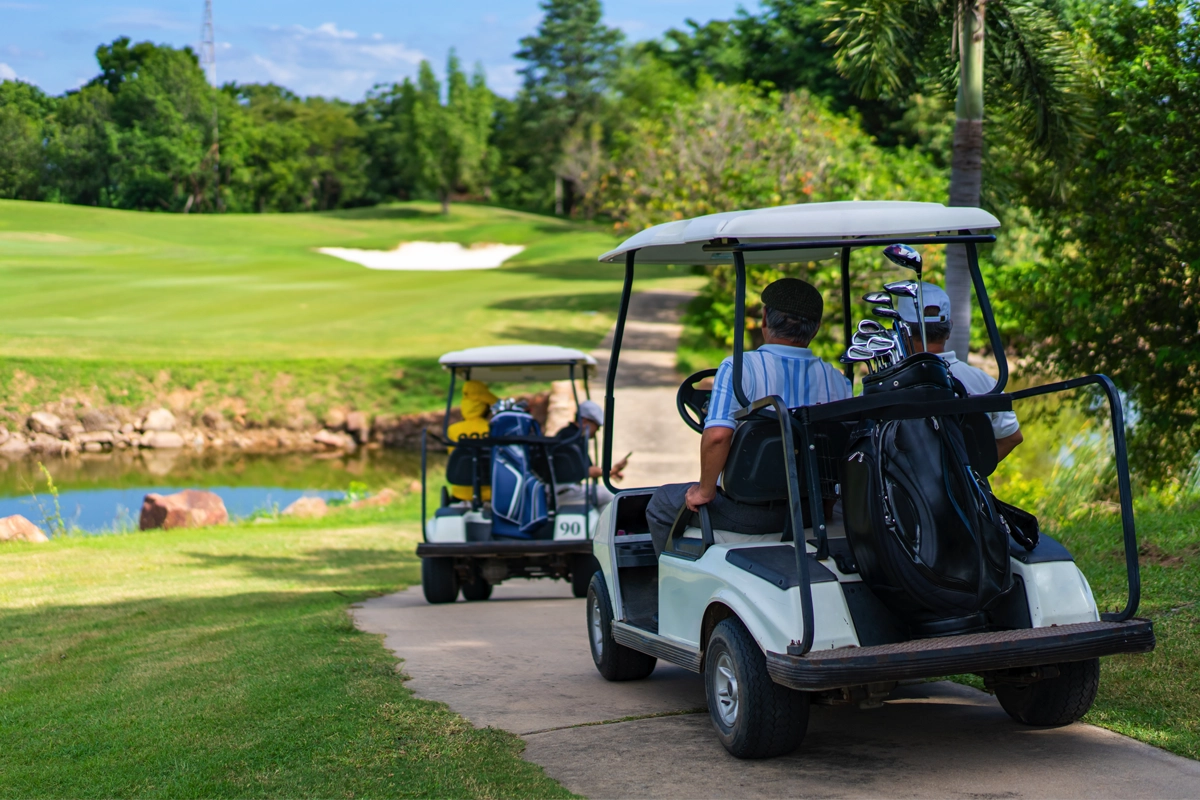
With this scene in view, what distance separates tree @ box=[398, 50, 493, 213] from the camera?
67250mm

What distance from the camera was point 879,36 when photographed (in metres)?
10.5

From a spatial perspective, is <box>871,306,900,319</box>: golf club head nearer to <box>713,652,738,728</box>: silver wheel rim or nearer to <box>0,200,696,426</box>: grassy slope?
<box>713,652,738,728</box>: silver wheel rim

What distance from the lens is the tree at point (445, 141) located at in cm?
6725

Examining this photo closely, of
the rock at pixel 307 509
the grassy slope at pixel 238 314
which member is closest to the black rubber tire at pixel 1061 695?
the rock at pixel 307 509

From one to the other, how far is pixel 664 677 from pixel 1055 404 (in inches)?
429

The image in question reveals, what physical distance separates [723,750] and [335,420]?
75.0 feet

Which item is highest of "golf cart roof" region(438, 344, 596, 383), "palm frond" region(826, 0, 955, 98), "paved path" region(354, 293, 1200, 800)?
"palm frond" region(826, 0, 955, 98)

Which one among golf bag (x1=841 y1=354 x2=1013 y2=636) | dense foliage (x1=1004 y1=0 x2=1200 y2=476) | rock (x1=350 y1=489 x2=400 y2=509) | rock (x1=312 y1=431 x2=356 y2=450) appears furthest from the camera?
rock (x1=312 y1=431 x2=356 y2=450)

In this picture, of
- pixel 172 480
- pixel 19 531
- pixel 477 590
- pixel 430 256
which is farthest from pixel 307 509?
pixel 430 256

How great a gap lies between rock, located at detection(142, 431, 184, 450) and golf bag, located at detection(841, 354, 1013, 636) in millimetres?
21550

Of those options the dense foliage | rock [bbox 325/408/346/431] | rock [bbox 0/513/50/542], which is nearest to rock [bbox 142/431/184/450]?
rock [bbox 325/408/346/431]

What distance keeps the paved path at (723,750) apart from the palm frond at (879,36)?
19.7 ft

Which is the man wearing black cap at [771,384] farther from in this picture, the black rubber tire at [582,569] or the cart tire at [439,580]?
the cart tire at [439,580]

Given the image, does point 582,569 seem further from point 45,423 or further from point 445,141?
point 445,141
